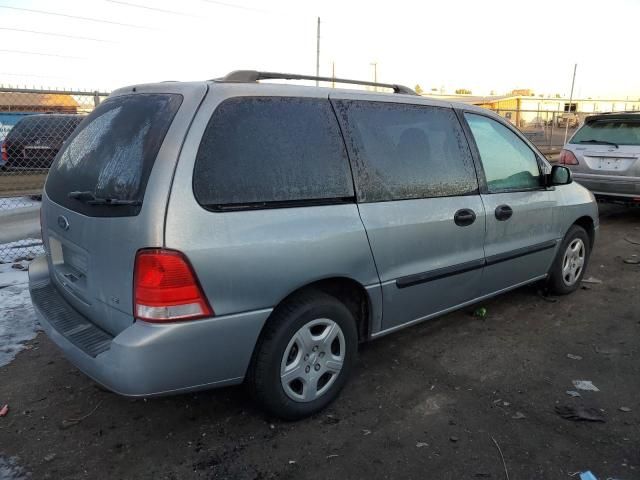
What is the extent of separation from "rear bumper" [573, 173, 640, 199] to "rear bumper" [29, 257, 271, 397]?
6958 mm

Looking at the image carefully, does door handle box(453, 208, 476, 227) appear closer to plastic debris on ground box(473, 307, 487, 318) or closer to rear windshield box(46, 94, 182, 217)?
plastic debris on ground box(473, 307, 487, 318)

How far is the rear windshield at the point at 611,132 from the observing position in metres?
7.58

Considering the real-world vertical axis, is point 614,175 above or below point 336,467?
above

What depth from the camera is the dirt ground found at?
2.47m

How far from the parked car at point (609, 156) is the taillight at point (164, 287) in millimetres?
7312

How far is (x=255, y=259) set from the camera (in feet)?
7.93

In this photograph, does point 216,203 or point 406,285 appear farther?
point 406,285

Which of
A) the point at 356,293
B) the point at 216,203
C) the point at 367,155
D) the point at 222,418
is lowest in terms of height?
the point at 222,418

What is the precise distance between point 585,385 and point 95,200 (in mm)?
3058

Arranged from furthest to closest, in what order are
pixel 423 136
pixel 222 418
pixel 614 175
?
1. pixel 614 175
2. pixel 423 136
3. pixel 222 418

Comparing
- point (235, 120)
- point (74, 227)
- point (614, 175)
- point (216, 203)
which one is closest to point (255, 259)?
point (216, 203)

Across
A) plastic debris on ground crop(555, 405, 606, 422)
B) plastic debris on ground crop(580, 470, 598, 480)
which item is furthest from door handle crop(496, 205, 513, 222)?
plastic debris on ground crop(580, 470, 598, 480)

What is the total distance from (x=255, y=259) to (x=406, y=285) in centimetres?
114

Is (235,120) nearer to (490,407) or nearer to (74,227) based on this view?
(74,227)
